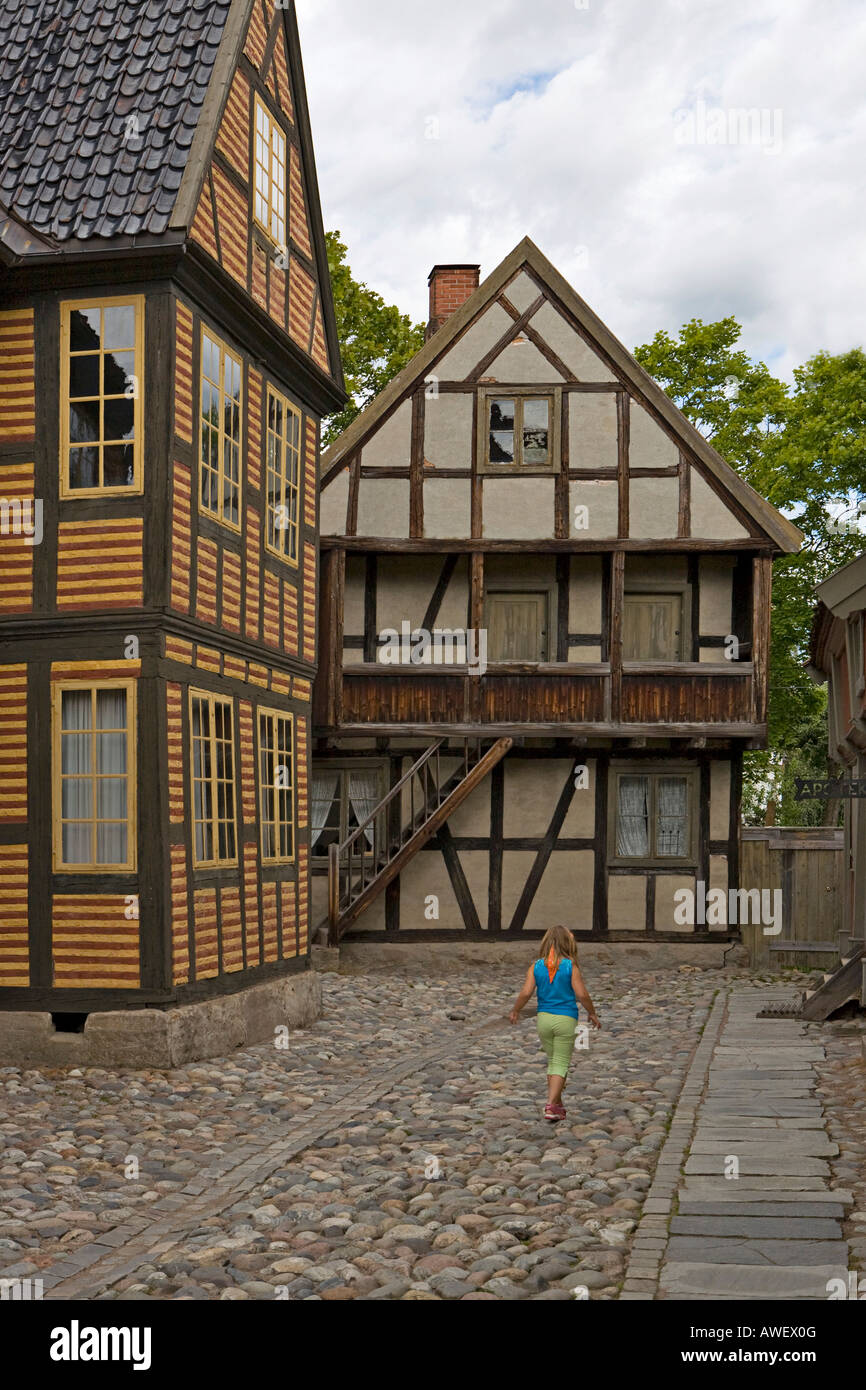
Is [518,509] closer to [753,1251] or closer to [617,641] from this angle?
[617,641]

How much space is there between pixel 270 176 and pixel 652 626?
8822 millimetres

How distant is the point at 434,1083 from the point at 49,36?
983cm

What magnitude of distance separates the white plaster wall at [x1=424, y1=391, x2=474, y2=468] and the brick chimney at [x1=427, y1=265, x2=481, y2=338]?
3.32 m

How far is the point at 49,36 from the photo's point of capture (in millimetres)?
13508

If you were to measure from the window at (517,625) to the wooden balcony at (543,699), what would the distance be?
1.02 m

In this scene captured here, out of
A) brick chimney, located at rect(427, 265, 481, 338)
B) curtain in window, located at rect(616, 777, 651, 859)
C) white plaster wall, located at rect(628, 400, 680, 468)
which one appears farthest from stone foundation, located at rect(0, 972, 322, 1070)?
brick chimney, located at rect(427, 265, 481, 338)

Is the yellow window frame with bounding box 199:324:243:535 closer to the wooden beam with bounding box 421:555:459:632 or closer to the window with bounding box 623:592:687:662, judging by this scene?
the wooden beam with bounding box 421:555:459:632

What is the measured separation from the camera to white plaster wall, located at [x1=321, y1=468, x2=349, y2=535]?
20.0m

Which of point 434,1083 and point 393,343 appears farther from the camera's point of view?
point 393,343

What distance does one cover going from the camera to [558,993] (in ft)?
30.5

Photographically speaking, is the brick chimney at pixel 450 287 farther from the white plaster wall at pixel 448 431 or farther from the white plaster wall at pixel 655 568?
the white plaster wall at pixel 655 568

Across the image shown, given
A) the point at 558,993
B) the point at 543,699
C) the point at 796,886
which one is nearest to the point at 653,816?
the point at 796,886
